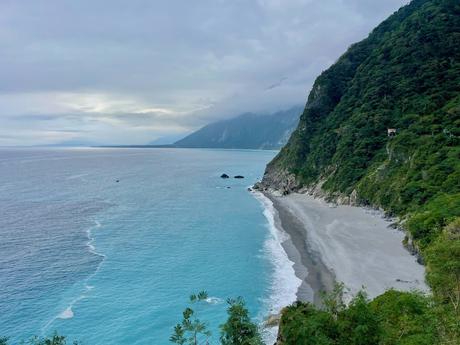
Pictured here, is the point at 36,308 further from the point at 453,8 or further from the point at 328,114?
the point at 453,8

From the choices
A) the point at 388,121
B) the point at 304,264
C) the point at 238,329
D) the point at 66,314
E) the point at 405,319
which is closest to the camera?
the point at 238,329

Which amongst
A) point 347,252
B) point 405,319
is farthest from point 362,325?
point 347,252

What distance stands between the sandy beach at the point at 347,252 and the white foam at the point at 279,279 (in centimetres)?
99

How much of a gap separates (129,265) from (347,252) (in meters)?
32.4

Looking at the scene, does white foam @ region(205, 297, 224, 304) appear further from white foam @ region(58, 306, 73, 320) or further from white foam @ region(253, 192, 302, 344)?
white foam @ region(58, 306, 73, 320)

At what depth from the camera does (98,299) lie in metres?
43.8

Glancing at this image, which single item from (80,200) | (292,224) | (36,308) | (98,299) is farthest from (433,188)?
(80,200)

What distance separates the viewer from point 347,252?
55.4 meters

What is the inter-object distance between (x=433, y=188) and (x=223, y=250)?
38100 mm

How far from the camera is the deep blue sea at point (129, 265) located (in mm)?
38938

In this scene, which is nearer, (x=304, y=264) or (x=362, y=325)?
(x=362, y=325)

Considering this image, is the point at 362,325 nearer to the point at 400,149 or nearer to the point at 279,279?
the point at 279,279

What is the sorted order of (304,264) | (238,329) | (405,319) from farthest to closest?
(304,264), (405,319), (238,329)

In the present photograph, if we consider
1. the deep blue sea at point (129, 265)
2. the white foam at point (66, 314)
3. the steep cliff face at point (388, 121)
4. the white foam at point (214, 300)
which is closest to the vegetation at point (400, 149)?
the steep cliff face at point (388, 121)
